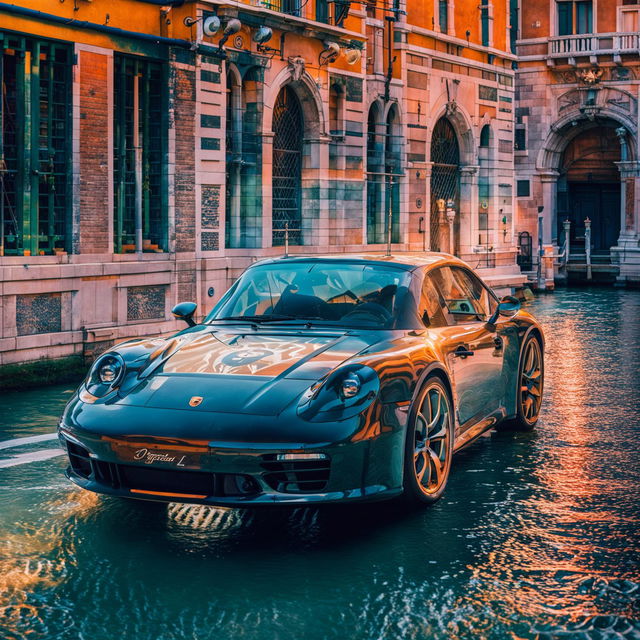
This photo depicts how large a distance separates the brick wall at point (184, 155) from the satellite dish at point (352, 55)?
5968 mm

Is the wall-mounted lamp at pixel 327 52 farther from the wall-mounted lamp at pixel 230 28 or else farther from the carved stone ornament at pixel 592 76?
the carved stone ornament at pixel 592 76

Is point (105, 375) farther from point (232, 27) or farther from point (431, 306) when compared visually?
point (232, 27)

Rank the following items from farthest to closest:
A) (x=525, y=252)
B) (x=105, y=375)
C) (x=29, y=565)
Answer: (x=525, y=252), (x=105, y=375), (x=29, y=565)

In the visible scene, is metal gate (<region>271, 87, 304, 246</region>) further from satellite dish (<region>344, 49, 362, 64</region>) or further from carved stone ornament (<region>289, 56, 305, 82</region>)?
satellite dish (<region>344, 49, 362, 64</region>)

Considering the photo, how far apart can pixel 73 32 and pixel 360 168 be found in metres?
10.3

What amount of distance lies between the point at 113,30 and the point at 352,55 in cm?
844

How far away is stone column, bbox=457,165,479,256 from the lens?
1245 inches

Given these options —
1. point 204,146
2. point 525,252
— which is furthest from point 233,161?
point 525,252

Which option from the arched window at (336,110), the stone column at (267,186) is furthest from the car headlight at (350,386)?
the arched window at (336,110)

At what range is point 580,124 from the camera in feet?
147

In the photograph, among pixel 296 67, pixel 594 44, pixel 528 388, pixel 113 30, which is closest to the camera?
pixel 528 388

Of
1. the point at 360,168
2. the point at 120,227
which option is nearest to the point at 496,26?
the point at 360,168

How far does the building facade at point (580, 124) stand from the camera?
141ft

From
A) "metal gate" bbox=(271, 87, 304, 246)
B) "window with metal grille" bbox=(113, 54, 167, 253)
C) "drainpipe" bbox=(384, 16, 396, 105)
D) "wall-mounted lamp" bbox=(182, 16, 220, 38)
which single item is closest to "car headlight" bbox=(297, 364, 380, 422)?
"window with metal grille" bbox=(113, 54, 167, 253)
